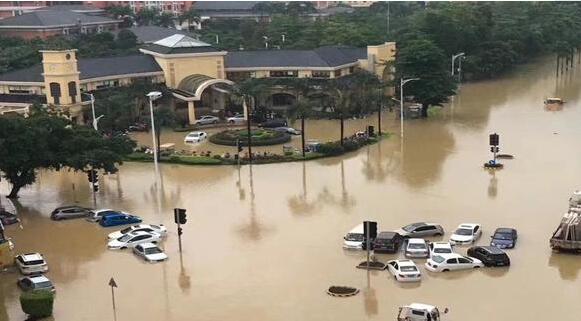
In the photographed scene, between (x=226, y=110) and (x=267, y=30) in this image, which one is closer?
(x=226, y=110)

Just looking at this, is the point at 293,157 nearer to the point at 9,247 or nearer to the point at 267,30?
the point at 9,247

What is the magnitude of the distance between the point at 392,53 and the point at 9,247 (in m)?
37.5

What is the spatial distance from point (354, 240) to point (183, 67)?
98.3 feet

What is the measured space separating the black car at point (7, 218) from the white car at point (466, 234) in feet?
49.7

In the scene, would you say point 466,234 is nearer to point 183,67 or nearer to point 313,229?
point 313,229

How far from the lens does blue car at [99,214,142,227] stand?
25.8 m

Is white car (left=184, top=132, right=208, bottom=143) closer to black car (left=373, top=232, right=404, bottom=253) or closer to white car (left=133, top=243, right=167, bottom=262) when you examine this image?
white car (left=133, top=243, right=167, bottom=262)

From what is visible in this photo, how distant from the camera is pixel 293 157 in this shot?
3531 centimetres

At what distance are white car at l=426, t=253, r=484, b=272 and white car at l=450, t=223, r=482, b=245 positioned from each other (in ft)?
6.16

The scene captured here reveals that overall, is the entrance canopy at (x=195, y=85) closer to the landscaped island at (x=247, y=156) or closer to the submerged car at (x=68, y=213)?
the landscaped island at (x=247, y=156)

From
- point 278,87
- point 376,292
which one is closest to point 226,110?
point 278,87

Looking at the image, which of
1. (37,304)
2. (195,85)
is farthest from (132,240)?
(195,85)

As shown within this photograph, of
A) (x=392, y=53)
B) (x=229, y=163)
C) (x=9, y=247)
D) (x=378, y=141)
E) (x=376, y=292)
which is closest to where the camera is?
(x=376, y=292)

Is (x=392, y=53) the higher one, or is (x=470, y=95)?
(x=392, y=53)
